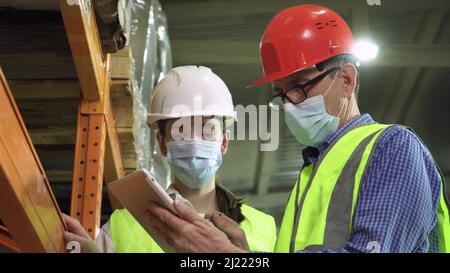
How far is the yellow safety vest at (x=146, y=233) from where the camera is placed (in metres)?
3.48

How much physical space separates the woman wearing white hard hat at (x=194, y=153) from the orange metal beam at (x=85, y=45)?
0.37 metres

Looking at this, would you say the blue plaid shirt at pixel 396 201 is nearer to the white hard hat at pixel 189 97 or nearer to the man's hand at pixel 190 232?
the man's hand at pixel 190 232

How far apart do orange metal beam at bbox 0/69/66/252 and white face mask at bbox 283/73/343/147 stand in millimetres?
1099

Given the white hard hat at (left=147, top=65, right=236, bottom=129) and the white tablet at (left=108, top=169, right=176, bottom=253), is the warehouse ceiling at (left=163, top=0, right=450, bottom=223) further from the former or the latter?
the white tablet at (left=108, top=169, right=176, bottom=253)

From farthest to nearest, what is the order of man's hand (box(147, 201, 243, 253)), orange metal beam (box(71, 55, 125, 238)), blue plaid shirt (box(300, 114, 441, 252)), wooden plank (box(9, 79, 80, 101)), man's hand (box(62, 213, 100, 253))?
1. wooden plank (box(9, 79, 80, 101))
2. orange metal beam (box(71, 55, 125, 238))
3. man's hand (box(62, 213, 100, 253))
4. man's hand (box(147, 201, 243, 253))
5. blue plaid shirt (box(300, 114, 441, 252))

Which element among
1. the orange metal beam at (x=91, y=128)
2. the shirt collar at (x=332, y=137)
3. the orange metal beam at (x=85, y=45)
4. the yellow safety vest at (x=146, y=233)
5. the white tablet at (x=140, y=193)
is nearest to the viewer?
the white tablet at (x=140, y=193)

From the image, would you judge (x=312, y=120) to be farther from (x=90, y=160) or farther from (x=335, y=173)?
(x=90, y=160)

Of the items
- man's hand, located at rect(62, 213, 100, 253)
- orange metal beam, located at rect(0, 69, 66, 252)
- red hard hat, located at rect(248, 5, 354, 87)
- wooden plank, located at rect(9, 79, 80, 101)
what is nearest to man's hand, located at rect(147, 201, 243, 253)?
orange metal beam, located at rect(0, 69, 66, 252)

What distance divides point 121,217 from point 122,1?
1.30 meters

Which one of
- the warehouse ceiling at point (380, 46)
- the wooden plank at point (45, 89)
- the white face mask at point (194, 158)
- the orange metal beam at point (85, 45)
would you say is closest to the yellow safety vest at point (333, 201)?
the white face mask at point (194, 158)

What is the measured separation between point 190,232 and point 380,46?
5.26 metres

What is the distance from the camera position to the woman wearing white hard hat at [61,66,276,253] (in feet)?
11.7

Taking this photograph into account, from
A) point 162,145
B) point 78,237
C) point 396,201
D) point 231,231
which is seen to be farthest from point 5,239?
point 396,201
